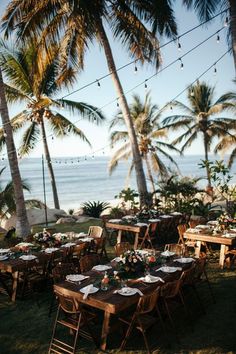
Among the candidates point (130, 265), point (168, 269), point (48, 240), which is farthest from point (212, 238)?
point (48, 240)

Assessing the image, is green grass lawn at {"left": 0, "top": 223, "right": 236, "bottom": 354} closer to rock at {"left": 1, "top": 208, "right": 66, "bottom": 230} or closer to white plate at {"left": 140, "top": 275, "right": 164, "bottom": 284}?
white plate at {"left": 140, "top": 275, "right": 164, "bottom": 284}

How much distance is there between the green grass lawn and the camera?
4543mm

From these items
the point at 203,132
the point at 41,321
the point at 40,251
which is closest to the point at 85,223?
the point at 40,251

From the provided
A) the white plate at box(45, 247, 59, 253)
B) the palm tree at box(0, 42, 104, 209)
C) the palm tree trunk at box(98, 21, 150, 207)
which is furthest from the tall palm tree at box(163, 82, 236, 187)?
the white plate at box(45, 247, 59, 253)

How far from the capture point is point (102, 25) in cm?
1234

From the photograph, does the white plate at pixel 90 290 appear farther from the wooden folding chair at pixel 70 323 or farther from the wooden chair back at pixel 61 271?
the wooden chair back at pixel 61 271

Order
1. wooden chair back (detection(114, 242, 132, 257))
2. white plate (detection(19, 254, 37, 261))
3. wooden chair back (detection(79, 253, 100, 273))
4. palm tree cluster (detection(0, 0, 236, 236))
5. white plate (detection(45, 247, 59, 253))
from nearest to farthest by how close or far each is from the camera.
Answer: wooden chair back (detection(79, 253, 100, 273)), white plate (detection(19, 254, 37, 261)), wooden chair back (detection(114, 242, 132, 257)), white plate (detection(45, 247, 59, 253)), palm tree cluster (detection(0, 0, 236, 236))

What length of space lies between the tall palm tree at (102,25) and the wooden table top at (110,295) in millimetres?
7390

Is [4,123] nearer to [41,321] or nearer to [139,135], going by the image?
[41,321]

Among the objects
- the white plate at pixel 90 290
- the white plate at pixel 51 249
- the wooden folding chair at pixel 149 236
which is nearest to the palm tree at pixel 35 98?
the wooden folding chair at pixel 149 236

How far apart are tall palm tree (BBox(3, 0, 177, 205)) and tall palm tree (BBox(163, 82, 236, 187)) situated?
339 inches

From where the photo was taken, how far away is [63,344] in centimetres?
449

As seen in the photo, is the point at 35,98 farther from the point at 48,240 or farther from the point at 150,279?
the point at 150,279

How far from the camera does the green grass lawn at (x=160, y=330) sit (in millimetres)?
4543
